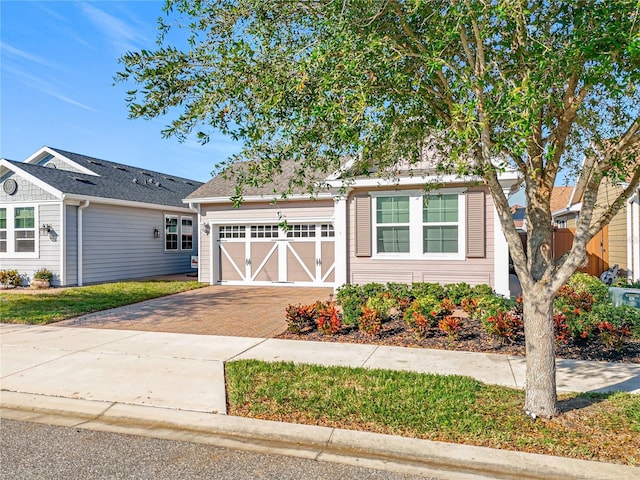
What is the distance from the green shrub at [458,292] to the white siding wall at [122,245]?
12619 mm

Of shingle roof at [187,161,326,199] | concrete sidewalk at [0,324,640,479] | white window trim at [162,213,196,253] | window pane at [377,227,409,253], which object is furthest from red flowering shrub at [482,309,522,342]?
white window trim at [162,213,196,253]

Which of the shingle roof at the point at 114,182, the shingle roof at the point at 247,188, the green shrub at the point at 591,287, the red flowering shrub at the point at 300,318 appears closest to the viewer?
the red flowering shrub at the point at 300,318

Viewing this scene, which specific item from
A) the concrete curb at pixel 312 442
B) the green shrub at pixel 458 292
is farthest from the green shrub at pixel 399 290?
the concrete curb at pixel 312 442

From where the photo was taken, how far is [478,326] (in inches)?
307

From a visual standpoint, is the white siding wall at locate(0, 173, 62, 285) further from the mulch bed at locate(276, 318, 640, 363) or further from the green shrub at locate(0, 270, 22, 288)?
the mulch bed at locate(276, 318, 640, 363)

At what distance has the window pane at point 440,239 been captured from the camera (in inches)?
434

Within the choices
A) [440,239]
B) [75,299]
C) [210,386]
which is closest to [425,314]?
[440,239]

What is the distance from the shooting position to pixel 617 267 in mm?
12438

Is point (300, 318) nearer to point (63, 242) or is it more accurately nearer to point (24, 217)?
point (63, 242)

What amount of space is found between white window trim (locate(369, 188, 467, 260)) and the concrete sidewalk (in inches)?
193

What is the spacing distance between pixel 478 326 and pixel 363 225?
182 inches

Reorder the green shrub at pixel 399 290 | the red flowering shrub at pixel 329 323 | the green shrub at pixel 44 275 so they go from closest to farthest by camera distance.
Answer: the red flowering shrub at pixel 329 323
the green shrub at pixel 399 290
the green shrub at pixel 44 275

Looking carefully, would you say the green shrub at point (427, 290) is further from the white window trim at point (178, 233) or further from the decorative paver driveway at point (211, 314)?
the white window trim at point (178, 233)

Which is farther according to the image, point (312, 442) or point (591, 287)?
point (591, 287)
